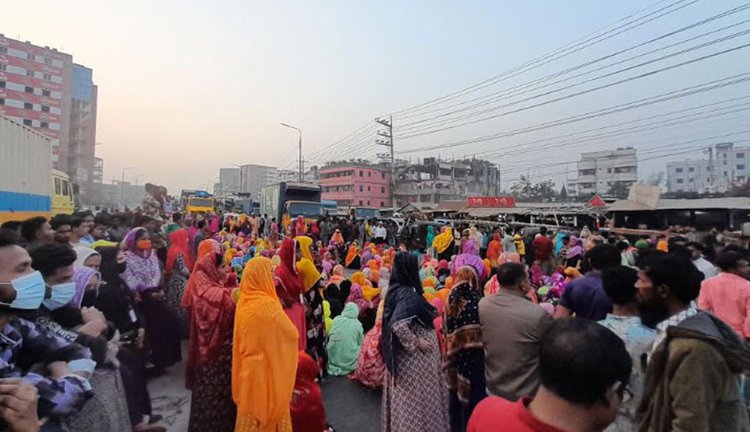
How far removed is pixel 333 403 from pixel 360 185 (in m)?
57.8

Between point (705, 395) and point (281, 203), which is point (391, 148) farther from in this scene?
point (705, 395)

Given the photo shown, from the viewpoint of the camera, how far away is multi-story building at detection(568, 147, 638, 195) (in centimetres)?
6175

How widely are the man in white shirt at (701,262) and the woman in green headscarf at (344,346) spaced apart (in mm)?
4457

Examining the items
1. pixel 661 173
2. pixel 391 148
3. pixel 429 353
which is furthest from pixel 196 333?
pixel 661 173

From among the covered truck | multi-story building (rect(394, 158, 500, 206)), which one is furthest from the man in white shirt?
multi-story building (rect(394, 158, 500, 206))

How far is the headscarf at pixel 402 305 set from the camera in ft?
10.0

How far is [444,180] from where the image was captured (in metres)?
62.7

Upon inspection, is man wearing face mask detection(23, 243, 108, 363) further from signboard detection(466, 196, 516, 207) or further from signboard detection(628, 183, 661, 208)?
signboard detection(466, 196, 516, 207)

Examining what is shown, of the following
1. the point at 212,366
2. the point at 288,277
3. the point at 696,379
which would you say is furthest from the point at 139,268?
the point at 696,379

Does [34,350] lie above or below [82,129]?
below

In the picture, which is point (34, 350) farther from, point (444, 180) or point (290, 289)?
point (444, 180)

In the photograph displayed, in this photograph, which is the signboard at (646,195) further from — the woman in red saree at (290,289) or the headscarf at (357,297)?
the woman in red saree at (290,289)

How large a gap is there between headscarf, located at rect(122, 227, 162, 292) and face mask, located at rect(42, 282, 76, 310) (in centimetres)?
247

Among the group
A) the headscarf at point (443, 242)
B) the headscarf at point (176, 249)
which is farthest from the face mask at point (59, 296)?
the headscarf at point (443, 242)
